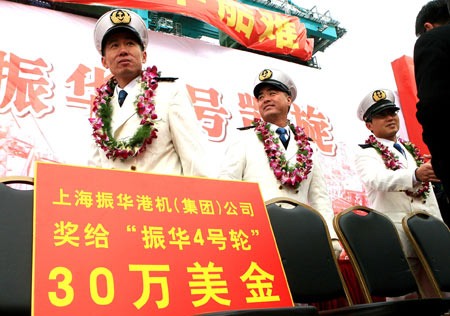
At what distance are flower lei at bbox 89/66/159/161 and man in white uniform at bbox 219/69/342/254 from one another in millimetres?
606

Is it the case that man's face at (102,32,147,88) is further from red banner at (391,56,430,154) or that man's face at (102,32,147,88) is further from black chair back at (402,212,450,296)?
red banner at (391,56,430,154)

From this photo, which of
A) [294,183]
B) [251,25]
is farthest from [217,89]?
[294,183]

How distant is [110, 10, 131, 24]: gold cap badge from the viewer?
1.70m

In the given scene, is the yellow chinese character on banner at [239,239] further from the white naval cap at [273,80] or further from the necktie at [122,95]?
the white naval cap at [273,80]

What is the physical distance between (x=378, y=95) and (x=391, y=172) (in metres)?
0.64

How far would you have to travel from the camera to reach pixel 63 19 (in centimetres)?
285

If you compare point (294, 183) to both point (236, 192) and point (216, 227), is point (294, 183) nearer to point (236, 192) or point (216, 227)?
point (236, 192)

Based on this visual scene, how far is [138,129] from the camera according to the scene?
1543 mm

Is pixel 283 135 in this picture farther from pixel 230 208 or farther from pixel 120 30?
pixel 230 208

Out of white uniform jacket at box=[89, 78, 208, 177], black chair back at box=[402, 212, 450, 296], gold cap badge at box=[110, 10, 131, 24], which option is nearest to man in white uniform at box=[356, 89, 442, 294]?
black chair back at box=[402, 212, 450, 296]

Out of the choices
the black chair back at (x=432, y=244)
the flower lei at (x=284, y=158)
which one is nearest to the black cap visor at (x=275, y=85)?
the flower lei at (x=284, y=158)

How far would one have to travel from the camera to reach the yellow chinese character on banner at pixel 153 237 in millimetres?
905

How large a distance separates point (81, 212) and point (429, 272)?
5.02 ft

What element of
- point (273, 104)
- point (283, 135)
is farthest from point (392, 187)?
point (273, 104)
